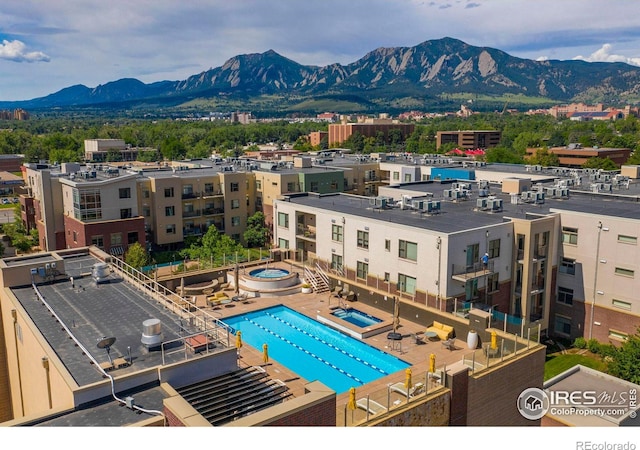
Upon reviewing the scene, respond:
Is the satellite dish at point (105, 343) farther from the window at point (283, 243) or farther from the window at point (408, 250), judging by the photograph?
the window at point (283, 243)

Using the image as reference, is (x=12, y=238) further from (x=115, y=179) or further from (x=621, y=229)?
(x=621, y=229)

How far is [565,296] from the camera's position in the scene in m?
40.4

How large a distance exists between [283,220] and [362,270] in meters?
10.7

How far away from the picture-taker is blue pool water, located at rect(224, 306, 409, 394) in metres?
23.7

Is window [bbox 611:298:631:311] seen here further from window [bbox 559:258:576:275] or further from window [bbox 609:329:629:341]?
window [bbox 559:258:576:275]

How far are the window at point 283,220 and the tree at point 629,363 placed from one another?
978 inches

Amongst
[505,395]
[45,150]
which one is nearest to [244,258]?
[505,395]

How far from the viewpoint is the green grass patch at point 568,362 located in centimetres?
3521

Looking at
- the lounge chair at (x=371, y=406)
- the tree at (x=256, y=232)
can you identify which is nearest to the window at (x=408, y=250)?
the lounge chair at (x=371, y=406)

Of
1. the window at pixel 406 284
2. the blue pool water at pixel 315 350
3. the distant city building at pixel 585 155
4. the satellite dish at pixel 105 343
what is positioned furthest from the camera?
the distant city building at pixel 585 155

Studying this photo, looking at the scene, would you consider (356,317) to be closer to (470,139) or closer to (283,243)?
(283,243)

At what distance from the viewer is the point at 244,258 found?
170 ft

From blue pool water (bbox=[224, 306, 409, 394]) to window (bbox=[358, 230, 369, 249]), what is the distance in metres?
7.30

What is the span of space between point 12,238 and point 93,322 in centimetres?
5267
